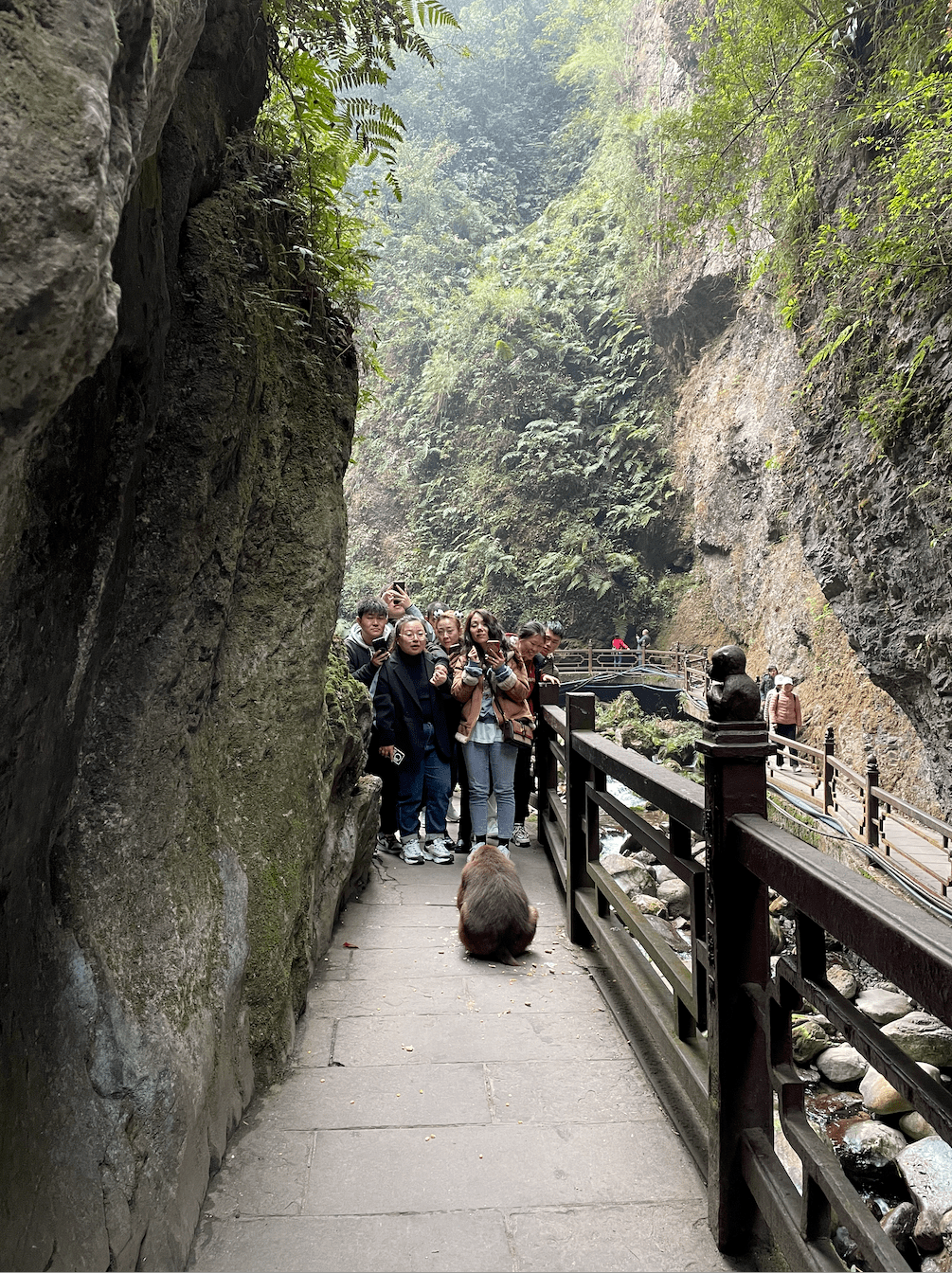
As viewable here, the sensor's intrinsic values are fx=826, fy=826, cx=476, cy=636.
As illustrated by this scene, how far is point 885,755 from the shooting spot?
13789mm

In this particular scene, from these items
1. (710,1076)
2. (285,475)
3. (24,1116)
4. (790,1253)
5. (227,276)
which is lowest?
(790,1253)

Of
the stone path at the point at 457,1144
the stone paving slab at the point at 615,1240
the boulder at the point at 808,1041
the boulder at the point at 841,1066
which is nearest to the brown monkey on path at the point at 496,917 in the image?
the stone path at the point at 457,1144

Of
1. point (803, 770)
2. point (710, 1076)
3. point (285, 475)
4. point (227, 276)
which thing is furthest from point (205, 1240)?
point (803, 770)

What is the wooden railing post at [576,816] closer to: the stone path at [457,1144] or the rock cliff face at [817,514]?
the stone path at [457,1144]

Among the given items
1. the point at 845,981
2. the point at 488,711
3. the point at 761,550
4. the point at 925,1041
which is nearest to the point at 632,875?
the point at 845,981

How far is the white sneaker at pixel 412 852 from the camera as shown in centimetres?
588

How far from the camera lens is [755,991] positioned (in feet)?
6.68

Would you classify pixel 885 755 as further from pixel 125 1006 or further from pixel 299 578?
pixel 125 1006

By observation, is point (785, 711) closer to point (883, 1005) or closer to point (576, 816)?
point (883, 1005)

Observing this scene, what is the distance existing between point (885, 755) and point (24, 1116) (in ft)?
47.4

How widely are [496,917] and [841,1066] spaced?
12.7 ft

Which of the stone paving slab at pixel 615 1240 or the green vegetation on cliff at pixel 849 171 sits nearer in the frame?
the stone paving slab at pixel 615 1240

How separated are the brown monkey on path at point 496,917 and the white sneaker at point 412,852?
5.37 feet

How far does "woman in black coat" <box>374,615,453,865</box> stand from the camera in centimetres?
588
